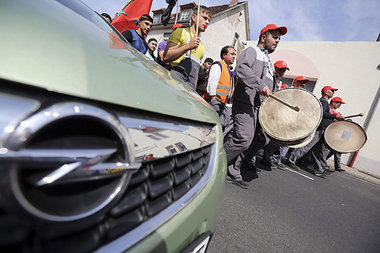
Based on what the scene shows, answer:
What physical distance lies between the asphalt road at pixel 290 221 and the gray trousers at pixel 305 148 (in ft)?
5.91

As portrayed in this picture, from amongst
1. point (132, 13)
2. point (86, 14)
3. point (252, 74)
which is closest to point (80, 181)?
point (86, 14)

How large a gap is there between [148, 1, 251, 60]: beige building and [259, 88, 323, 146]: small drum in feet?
34.8

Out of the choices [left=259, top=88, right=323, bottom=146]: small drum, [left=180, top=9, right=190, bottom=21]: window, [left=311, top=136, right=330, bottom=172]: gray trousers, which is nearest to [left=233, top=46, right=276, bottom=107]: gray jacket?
[left=259, top=88, right=323, bottom=146]: small drum

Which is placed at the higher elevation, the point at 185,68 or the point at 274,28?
the point at 274,28

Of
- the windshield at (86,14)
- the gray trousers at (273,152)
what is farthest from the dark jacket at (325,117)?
the windshield at (86,14)

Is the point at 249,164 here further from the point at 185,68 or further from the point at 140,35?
Result: the point at 140,35

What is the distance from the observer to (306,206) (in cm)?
273

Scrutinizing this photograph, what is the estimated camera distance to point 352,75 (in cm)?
842

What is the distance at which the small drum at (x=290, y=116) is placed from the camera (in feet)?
7.47

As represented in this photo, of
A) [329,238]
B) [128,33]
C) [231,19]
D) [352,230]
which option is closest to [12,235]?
[329,238]

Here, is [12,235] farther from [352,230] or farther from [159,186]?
[352,230]

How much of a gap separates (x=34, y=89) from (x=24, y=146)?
0.10 meters

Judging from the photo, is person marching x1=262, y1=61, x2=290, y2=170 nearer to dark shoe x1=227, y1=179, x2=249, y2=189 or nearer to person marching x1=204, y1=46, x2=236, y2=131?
person marching x1=204, y1=46, x2=236, y2=131

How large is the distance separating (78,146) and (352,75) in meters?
11.0
